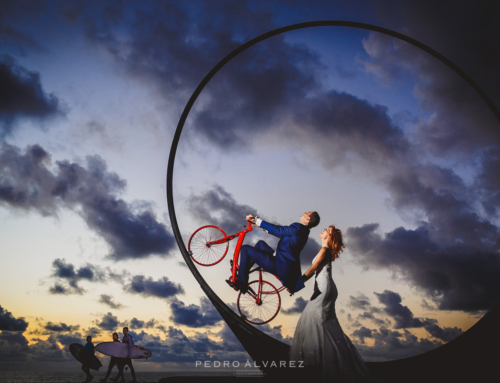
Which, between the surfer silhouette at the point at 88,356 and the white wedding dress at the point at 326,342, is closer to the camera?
the white wedding dress at the point at 326,342

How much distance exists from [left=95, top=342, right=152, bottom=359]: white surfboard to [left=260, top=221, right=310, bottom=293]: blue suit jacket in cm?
639

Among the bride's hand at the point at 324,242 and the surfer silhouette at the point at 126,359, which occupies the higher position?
the bride's hand at the point at 324,242

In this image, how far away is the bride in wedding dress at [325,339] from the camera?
20.0 feet

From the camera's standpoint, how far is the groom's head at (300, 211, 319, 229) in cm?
753

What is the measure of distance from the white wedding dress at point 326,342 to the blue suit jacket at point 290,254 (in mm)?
617

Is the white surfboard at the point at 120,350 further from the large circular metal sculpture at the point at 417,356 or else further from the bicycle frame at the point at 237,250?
the bicycle frame at the point at 237,250

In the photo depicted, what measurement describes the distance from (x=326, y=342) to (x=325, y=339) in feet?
0.19

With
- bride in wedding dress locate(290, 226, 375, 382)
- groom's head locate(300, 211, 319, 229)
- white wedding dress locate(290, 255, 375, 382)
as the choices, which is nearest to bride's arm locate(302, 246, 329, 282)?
bride in wedding dress locate(290, 226, 375, 382)

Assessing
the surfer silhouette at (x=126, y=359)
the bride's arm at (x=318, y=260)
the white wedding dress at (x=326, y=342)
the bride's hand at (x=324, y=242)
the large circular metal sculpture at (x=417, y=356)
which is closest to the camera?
the white wedding dress at (x=326, y=342)

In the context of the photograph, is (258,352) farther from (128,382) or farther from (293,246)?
(128,382)

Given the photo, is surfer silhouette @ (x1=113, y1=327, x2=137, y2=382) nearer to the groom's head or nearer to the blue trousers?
the blue trousers

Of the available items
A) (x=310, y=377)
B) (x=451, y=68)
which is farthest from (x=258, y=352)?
(x=451, y=68)

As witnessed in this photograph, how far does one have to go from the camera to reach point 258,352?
771 centimetres

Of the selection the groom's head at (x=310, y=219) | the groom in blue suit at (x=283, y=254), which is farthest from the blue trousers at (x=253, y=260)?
the groom's head at (x=310, y=219)
